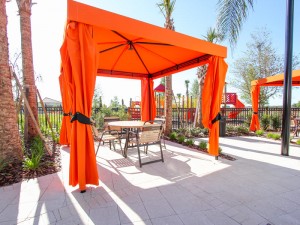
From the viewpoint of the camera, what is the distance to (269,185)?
2.52 meters

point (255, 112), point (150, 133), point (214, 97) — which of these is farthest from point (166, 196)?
point (255, 112)

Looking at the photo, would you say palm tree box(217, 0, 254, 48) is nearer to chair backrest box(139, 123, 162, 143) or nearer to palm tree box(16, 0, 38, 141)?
chair backrest box(139, 123, 162, 143)

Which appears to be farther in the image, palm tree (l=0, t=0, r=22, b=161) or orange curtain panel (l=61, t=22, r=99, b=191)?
palm tree (l=0, t=0, r=22, b=161)

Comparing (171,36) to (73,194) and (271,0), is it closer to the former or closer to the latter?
(73,194)

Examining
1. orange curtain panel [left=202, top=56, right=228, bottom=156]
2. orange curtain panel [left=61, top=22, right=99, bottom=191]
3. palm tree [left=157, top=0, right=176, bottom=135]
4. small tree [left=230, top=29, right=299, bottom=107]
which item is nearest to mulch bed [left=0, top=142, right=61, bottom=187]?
orange curtain panel [left=61, top=22, right=99, bottom=191]

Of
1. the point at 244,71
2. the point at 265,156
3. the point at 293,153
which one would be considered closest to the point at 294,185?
the point at 265,156

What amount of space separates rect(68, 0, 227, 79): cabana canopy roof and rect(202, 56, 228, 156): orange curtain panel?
24 centimetres

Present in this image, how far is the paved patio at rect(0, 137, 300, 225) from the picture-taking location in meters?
1.77

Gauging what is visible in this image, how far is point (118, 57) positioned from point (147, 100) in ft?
6.51

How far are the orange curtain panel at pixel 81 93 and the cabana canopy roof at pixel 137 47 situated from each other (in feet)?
0.70

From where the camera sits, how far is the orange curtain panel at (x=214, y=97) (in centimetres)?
349

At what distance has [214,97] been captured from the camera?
3.53 metres

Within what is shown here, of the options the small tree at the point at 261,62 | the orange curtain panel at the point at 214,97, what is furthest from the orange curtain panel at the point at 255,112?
the small tree at the point at 261,62

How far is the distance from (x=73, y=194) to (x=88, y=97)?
1316mm
